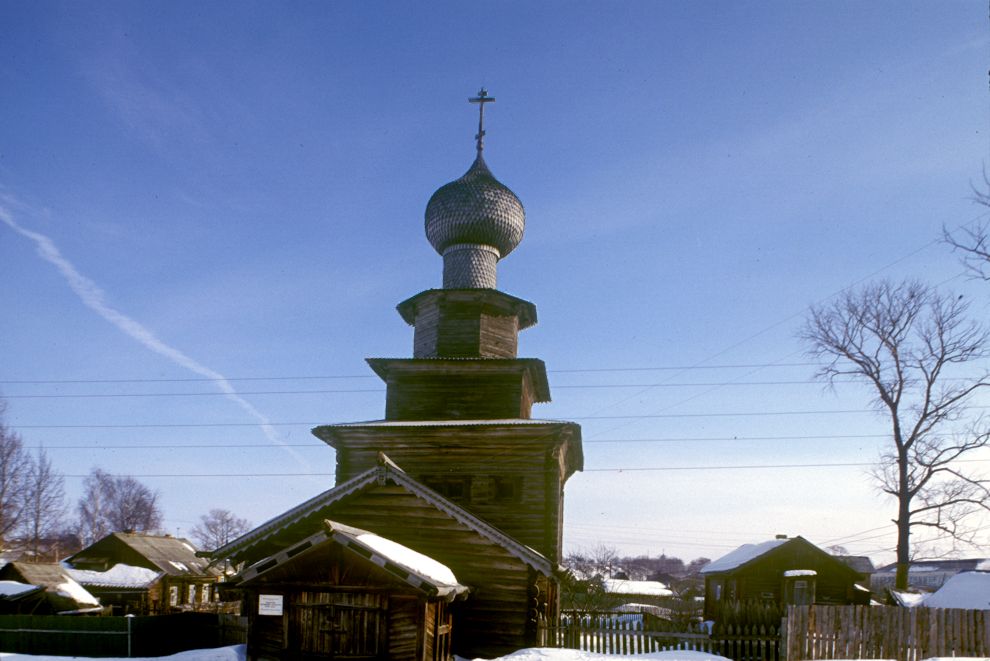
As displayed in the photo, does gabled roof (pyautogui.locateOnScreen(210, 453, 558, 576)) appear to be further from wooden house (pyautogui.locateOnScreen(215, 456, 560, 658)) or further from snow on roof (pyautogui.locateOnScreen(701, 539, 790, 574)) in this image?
snow on roof (pyautogui.locateOnScreen(701, 539, 790, 574))

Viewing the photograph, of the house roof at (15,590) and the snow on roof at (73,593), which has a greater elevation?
the house roof at (15,590)

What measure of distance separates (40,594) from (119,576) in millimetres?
11567

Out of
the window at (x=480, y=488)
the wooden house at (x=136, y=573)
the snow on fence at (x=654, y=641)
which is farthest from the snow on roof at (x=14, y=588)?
the snow on fence at (x=654, y=641)

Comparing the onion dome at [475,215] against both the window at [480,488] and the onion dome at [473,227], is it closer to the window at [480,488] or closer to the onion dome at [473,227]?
the onion dome at [473,227]

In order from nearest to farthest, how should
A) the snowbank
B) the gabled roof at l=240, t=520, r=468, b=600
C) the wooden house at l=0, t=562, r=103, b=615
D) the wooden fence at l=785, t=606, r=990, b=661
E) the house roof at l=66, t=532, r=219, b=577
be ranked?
the gabled roof at l=240, t=520, r=468, b=600 < the snowbank < the wooden fence at l=785, t=606, r=990, b=661 < the wooden house at l=0, t=562, r=103, b=615 < the house roof at l=66, t=532, r=219, b=577

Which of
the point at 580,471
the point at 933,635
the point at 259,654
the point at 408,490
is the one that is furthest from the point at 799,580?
the point at 259,654

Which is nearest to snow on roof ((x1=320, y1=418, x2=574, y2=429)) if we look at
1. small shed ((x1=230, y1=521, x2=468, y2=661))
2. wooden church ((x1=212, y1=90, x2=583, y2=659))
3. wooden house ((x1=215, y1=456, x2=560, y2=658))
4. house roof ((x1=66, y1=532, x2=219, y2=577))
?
wooden church ((x1=212, y1=90, x2=583, y2=659))

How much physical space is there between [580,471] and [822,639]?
39.4 feet

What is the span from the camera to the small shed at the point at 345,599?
14117mm

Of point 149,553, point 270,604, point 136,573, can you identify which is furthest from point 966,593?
point 149,553

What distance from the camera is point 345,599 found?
1453 cm

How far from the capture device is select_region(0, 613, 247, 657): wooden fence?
2028 centimetres

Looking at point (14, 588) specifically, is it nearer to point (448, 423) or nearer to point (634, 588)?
point (448, 423)

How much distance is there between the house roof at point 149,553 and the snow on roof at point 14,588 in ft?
36.5
